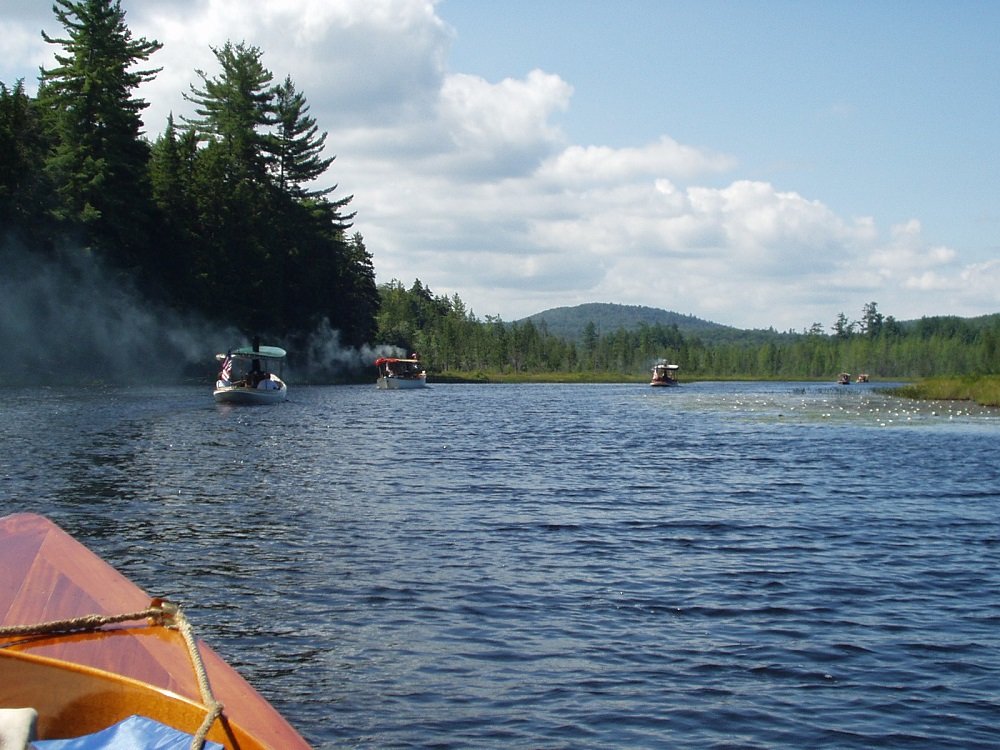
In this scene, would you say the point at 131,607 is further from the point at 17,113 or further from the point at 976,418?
the point at 17,113

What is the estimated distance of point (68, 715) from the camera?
5664mm

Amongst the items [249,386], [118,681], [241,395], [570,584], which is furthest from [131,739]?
[249,386]

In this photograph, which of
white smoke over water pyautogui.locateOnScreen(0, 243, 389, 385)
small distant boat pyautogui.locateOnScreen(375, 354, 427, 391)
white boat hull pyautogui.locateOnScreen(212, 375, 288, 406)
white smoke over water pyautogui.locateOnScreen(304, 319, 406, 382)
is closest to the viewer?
white boat hull pyautogui.locateOnScreen(212, 375, 288, 406)

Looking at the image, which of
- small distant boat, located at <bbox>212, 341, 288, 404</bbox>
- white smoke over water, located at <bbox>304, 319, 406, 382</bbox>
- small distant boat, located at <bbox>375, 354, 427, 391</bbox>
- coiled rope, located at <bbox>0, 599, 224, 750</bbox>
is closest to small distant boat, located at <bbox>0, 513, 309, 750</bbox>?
coiled rope, located at <bbox>0, 599, 224, 750</bbox>

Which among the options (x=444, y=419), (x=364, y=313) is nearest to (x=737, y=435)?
(x=444, y=419)

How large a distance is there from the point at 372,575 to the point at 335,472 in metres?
13.4

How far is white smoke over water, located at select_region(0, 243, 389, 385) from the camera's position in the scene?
69.9 m

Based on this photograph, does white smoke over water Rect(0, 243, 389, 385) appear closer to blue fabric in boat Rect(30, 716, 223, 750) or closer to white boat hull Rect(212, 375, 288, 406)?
white boat hull Rect(212, 375, 288, 406)

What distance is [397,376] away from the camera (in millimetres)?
109250

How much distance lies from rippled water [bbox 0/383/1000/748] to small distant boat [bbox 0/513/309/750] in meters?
2.55

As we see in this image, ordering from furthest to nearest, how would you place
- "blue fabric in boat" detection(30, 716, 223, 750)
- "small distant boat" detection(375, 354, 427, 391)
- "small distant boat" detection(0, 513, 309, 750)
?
"small distant boat" detection(375, 354, 427, 391)
"small distant boat" detection(0, 513, 309, 750)
"blue fabric in boat" detection(30, 716, 223, 750)

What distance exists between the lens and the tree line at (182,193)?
70.9 metres

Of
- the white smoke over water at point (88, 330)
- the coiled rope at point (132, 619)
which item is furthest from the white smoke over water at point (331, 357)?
the coiled rope at point (132, 619)

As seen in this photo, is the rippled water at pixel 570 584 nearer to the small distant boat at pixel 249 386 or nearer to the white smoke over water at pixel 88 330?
the small distant boat at pixel 249 386
